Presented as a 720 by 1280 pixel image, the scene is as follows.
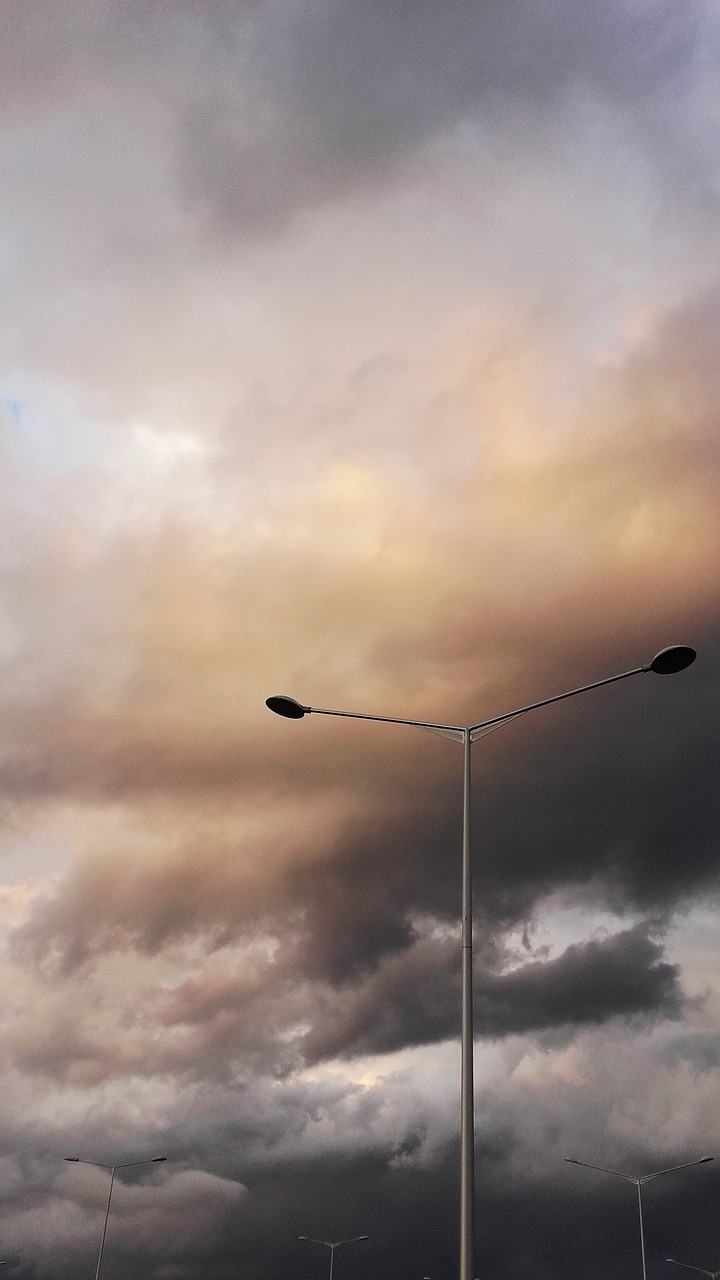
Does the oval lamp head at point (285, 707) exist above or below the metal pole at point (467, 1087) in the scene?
above

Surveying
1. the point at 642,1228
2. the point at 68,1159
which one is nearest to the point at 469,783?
the point at 642,1228

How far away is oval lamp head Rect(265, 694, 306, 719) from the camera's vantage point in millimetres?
20625

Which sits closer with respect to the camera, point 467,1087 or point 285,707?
point 467,1087

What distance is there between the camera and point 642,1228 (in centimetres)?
5991

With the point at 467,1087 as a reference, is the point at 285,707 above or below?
above

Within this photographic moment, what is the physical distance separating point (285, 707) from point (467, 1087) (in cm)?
747

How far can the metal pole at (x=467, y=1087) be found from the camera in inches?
612

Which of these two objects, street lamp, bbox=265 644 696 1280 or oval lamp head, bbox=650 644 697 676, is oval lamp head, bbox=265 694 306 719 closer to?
street lamp, bbox=265 644 696 1280

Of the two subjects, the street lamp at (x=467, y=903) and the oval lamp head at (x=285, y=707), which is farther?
the oval lamp head at (x=285, y=707)

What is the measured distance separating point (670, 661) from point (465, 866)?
483 cm

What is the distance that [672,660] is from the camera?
18469 mm

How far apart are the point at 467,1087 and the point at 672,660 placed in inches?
294

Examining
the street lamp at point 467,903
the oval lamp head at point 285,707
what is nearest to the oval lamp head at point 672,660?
the street lamp at point 467,903

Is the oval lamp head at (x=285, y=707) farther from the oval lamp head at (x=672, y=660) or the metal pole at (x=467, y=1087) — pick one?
the oval lamp head at (x=672, y=660)
